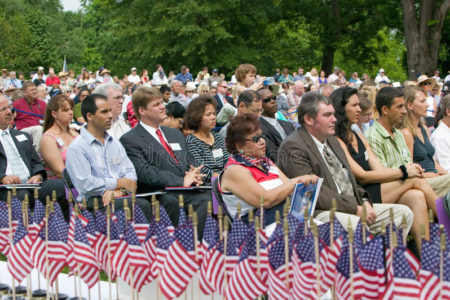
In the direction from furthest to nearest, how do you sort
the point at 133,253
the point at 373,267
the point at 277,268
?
the point at 133,253, the point at 277,268, the point at 373,267

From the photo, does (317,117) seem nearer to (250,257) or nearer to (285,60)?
(250,257)

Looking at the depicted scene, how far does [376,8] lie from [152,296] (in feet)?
107

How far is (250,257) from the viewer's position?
445cm

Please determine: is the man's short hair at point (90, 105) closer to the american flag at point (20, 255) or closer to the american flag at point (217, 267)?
the american flag at point (20, 255)

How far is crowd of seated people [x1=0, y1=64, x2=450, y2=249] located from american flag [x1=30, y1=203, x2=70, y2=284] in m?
0.66

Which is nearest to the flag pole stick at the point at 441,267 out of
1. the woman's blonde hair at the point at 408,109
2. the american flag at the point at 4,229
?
the american flag at the point at 4,229

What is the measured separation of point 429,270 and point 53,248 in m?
2.87

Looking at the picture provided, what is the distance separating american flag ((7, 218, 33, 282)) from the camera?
212 inches

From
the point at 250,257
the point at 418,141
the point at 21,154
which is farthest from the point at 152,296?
the point at 418,141

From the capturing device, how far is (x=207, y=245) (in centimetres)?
474

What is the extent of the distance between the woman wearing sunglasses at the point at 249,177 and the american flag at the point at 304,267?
1.42 metres

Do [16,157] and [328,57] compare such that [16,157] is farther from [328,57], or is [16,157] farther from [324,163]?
[328,57]

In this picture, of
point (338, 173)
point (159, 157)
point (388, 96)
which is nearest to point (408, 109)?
point (388, 96)

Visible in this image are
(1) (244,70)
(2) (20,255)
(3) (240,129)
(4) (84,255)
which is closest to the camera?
(4) (84,255)
